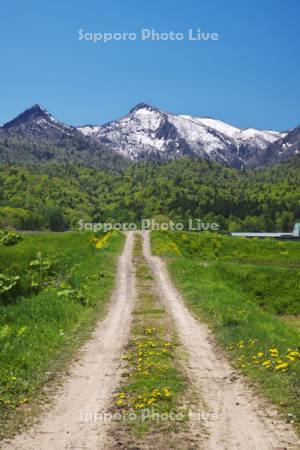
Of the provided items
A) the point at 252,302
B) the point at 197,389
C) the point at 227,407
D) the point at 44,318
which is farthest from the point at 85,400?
the point at 252,302

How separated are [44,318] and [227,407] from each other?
11.1 m

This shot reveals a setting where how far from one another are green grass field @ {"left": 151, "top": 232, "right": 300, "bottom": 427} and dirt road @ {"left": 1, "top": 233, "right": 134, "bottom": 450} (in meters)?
4.70

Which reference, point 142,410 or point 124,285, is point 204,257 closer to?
point 124,285

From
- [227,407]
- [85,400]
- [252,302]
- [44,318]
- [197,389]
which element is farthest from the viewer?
[252,302]

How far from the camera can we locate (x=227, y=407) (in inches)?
523

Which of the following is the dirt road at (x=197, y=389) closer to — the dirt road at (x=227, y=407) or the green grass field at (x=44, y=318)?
the dirt road at (x=227, y=407)

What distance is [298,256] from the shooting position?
72.9 metres

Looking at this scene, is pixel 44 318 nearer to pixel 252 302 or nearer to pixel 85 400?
pixel 85 400

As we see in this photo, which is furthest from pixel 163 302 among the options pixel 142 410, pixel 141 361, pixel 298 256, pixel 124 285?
pixel 298 256

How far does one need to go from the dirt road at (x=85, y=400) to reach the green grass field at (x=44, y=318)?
0.78m

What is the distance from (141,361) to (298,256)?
198 feet

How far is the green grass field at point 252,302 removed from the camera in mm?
15625

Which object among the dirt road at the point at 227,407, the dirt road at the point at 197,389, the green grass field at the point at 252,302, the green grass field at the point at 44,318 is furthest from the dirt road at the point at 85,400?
the green grass field at the point at 252,302

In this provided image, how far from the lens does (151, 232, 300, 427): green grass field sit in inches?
615
